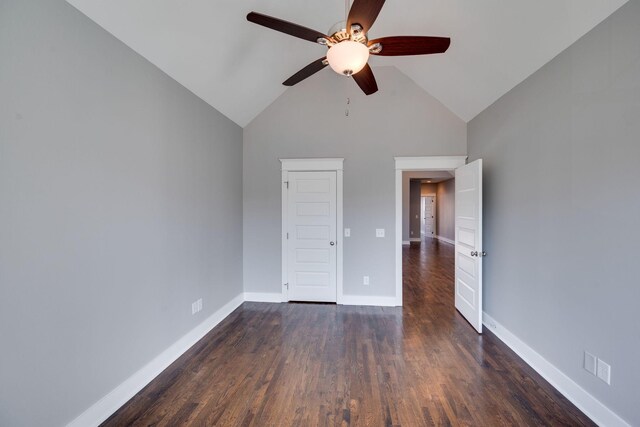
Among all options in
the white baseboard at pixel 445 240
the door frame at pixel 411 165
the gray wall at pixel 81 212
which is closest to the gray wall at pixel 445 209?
the white baseboard at pixel 445 240

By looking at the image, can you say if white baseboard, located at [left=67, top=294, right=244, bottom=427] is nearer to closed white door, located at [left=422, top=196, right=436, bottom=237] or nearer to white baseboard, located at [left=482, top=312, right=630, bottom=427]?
white baseboard, located at [left=482, top=312, right=630, bottom=427]

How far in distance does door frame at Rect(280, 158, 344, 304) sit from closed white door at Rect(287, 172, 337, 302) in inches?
1.9

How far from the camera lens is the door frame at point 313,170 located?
3.96 metres

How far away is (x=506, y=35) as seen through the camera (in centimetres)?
229

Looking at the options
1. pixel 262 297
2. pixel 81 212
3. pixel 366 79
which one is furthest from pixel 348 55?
pixel 262 297

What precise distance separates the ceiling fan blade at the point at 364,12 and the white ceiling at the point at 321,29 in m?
1.25

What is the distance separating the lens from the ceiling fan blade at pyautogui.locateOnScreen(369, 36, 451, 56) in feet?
5.86

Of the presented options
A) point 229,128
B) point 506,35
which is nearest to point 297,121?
point 229,128

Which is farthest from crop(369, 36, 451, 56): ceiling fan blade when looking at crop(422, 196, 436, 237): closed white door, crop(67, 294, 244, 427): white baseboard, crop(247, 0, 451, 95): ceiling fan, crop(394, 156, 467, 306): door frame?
crop(422, 196, 436, 237): closed white door

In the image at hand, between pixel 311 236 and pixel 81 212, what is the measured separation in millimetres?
2776

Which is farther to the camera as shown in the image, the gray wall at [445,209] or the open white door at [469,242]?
the gray wall at [445,209]

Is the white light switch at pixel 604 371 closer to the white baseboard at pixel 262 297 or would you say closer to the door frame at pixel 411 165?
the door frame at pixel 411 165

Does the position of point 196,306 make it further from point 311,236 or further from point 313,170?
point 313,170

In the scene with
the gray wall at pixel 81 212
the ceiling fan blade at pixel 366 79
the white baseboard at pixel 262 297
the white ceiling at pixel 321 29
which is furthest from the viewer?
the white baseboard at pixel 262 297
